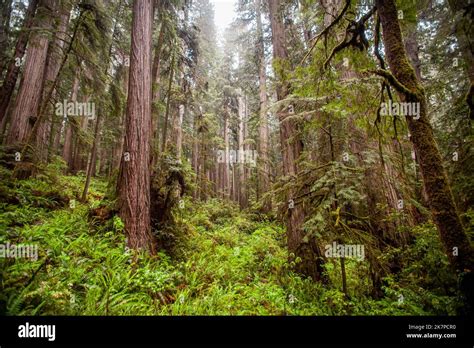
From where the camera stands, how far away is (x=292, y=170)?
5887 mm

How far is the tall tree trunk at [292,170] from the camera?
16.0ft

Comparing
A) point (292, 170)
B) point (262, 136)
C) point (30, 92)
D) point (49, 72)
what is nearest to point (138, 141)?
point (292, 170)

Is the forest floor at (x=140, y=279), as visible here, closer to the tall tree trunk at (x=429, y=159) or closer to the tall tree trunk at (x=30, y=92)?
the tall tree trunk at (x=429, y=159)

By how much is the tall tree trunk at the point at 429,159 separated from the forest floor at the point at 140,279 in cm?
68

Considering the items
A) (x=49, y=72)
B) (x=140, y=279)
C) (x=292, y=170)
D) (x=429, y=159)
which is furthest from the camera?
(x=49, y=72)

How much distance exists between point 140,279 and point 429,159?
4.60 m

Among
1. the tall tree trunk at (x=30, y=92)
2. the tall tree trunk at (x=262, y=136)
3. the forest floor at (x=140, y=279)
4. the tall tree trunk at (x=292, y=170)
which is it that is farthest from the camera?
the tall tree trunk at (x=262, y=136)

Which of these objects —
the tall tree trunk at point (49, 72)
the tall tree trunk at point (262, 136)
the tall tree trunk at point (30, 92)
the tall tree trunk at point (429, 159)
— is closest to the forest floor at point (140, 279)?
the tall tree trunk at point (429, 159)

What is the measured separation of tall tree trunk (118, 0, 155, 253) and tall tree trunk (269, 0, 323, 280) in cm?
326

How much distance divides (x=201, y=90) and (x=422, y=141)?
14224mm

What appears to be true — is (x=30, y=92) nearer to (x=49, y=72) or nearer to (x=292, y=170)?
(x=49, y=72)
